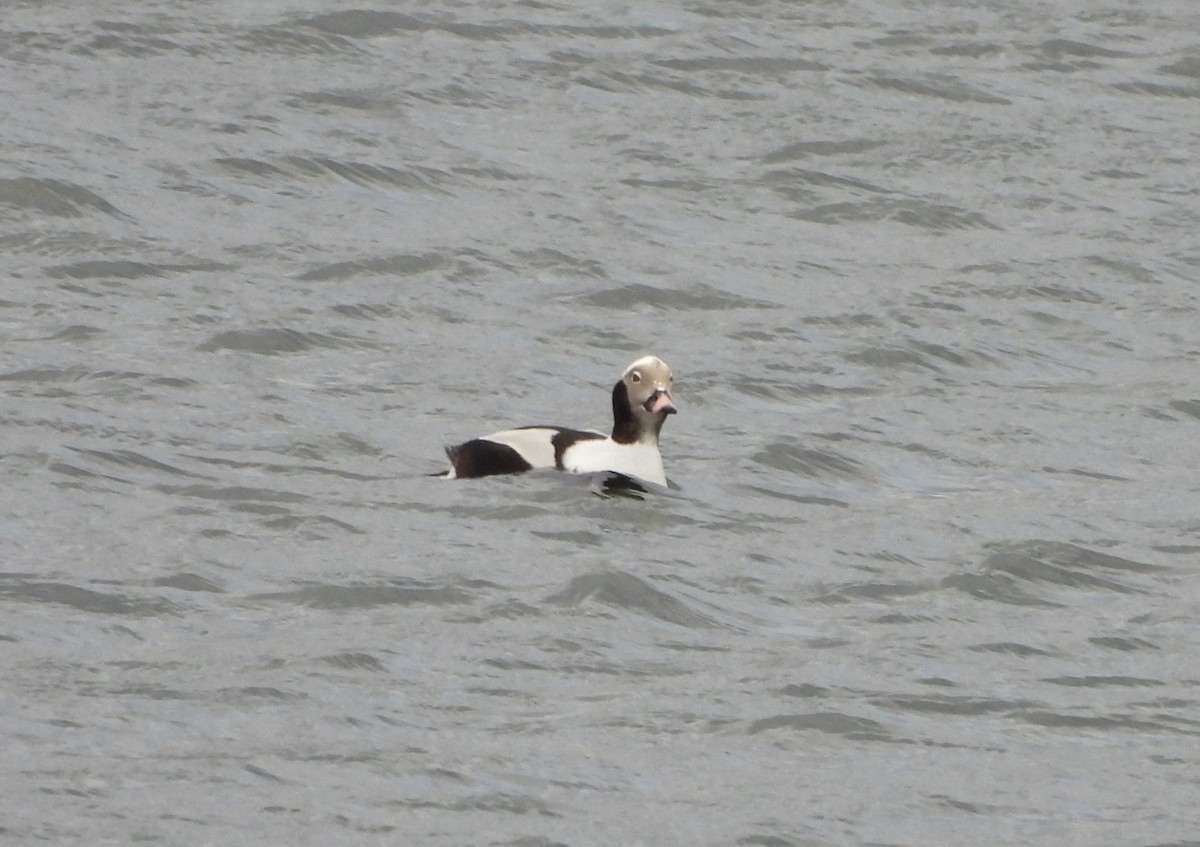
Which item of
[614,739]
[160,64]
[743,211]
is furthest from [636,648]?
[160,64]

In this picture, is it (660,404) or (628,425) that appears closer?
(660,404)

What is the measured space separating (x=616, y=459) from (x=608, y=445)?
11cm

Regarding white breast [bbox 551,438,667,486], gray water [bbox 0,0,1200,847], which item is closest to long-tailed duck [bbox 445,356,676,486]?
white breast [bbox 551,438,667,486]

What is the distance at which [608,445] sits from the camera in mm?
12398

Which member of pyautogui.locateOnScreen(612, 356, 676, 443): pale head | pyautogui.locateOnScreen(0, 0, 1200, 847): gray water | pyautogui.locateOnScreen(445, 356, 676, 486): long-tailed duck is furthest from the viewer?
pyautogui.locateOnScreen(612, 356, 676, 443): pale head

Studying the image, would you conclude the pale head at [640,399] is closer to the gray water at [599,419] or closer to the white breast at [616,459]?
the white breast at [616,459]

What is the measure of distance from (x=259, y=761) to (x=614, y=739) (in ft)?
3.91

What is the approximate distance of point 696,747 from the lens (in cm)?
860

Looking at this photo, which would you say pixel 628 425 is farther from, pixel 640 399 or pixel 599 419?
pixel 599 419

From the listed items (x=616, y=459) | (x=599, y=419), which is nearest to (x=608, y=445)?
(x=616, y=459)

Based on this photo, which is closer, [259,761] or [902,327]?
[259,761]

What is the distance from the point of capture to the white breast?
1229cm

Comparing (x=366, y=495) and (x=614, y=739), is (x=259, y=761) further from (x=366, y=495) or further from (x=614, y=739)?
(x=366, y=495)

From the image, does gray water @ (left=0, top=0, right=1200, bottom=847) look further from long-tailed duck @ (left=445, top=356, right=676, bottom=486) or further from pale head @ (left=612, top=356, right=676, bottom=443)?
pale head @ (left=612, top=356, right=676, bottom=443)
